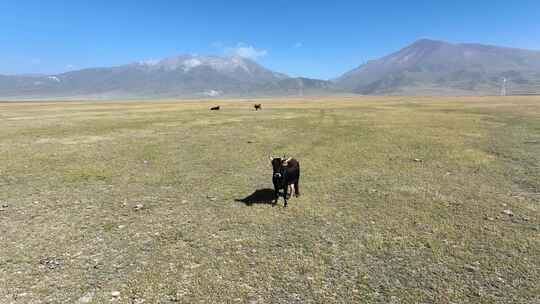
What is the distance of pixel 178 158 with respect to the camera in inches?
663

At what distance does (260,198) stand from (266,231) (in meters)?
2.56

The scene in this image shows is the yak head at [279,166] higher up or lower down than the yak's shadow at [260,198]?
higher up

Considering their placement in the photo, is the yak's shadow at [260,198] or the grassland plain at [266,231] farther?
the yak's shadow at [260,198]

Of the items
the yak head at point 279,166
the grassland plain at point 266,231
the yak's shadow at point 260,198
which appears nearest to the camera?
the grassland plain at point 266,231

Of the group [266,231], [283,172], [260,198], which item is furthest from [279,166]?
[266,231]

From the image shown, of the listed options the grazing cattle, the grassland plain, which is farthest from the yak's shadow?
the grazing cattle

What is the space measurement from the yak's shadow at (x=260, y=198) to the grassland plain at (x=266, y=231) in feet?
1.26

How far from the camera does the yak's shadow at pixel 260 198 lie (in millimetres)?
10305

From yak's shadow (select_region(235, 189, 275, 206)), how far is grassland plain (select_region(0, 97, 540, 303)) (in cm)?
38

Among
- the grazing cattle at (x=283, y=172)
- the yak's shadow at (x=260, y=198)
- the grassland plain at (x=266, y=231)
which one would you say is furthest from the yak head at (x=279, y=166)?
the yak's shadow at (x=260, y=198)

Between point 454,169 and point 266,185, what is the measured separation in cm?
911

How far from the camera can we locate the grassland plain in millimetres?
5863

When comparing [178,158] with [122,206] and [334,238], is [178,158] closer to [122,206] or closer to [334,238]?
[122,206]

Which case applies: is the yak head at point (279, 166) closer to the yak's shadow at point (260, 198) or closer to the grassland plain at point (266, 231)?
the grassland plain at point (266, 231)
